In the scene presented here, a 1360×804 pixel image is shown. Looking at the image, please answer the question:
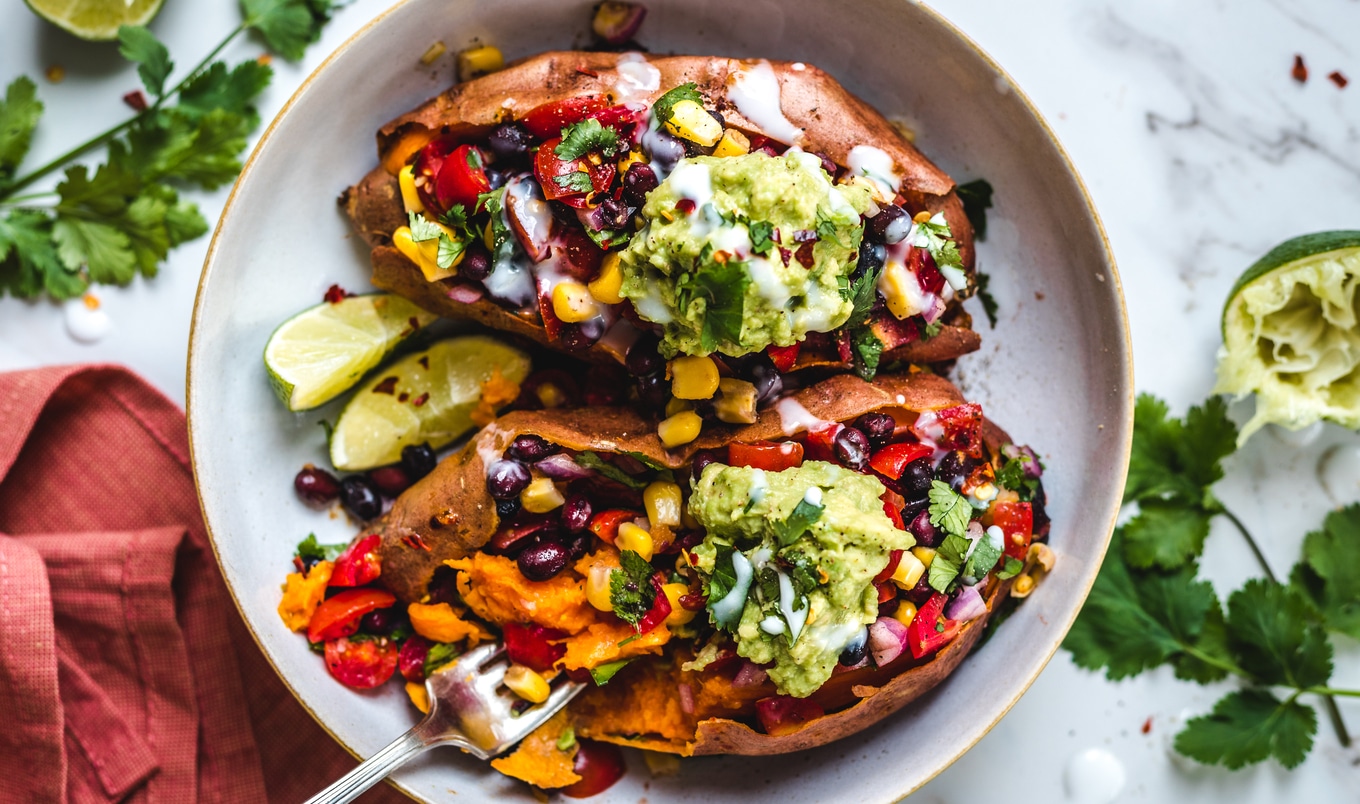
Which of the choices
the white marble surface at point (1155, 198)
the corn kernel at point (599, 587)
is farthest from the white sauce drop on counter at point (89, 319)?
the corn kernel at point (599, 587)

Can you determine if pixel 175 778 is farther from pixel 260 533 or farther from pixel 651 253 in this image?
pixel 651 253

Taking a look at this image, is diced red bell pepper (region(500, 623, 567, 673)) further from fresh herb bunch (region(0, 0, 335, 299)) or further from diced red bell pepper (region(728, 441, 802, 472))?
fresh herb bunch (region(0, 0, 335, 299))

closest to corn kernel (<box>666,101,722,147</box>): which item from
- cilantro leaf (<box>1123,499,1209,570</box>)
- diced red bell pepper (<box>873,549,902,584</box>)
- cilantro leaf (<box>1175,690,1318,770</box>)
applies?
diced red bell pepper (<box>873,549,902,584</box>)

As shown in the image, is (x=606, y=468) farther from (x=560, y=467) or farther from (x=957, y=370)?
(x=957, y=370)

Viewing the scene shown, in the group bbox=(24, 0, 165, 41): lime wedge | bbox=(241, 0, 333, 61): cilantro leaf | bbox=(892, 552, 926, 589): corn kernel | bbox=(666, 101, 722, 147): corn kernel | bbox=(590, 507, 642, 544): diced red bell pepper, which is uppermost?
bbox=(666, 101, 722, 147): corn kernel

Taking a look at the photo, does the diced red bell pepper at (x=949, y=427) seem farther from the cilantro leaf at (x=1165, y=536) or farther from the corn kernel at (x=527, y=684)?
the corn kernel at (x=527, y=684)

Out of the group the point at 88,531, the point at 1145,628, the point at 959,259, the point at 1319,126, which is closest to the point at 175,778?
the point at 88,531

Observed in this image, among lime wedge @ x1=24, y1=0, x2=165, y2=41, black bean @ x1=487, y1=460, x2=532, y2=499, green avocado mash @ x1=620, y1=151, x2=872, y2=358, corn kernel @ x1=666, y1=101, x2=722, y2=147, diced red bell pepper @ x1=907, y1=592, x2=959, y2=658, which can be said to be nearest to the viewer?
green avocado mash @ x1=620, y1=151, x2=872, y2=358
